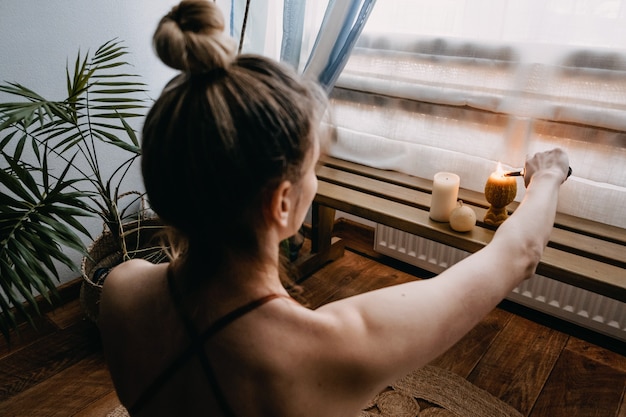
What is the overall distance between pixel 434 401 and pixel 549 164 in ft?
2.74

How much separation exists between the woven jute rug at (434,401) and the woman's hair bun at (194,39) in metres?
1.25

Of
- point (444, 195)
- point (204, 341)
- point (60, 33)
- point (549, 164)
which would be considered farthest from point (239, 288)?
point (60, 33)

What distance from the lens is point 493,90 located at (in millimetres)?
1669

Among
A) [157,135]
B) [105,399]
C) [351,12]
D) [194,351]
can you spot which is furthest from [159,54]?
[105,399]

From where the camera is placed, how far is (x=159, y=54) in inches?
24.4

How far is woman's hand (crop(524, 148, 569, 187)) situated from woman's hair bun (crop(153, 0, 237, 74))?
30.8 inches

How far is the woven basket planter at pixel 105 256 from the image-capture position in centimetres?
168

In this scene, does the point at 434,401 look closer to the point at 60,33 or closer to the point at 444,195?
the point at 444,195

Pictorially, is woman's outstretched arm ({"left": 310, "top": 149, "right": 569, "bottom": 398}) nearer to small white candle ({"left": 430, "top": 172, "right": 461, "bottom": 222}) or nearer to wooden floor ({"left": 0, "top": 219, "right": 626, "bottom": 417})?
small white candle ({"left": 430, "top": 172, "right": 461, "bottom": 222})

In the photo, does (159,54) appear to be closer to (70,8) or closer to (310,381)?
(310,381)

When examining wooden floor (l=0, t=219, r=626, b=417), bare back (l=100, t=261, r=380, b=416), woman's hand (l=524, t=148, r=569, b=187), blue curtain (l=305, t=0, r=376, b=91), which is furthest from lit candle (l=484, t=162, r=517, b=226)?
bare back (l=100, t=261, r=380, b=416)

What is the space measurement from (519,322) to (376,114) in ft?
3.15

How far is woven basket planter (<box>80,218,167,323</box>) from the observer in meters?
1.68

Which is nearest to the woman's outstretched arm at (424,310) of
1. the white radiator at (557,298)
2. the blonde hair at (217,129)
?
the blonde hair at (217,129)
